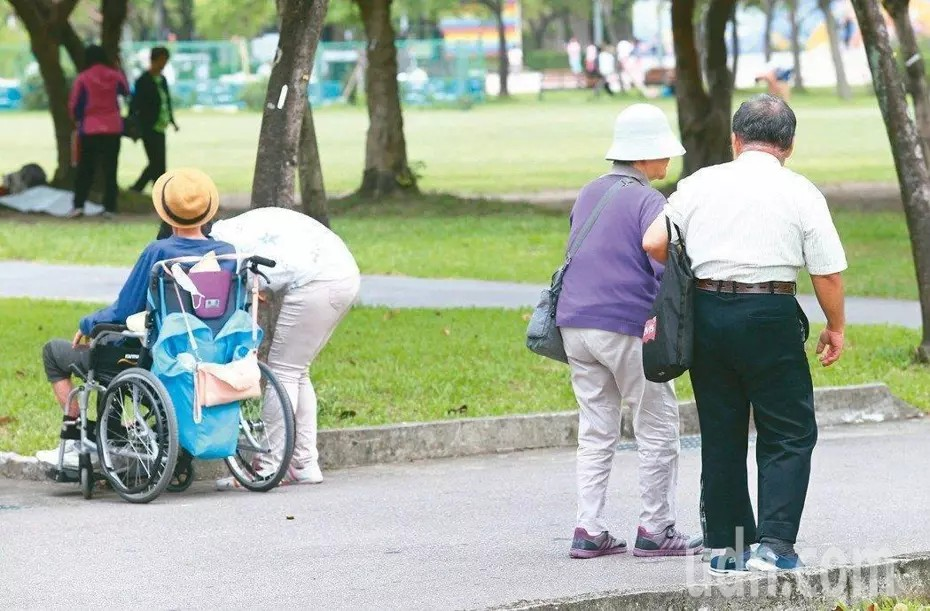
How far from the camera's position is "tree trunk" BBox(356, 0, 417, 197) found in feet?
79.6

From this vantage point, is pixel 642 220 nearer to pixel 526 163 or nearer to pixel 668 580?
pixel 668 580

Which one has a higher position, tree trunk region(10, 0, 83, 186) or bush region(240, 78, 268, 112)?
tree trunk region(10, 0, 83, 186)

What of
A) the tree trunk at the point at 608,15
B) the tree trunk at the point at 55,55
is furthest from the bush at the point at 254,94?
the tree trunk at the point at 55,55

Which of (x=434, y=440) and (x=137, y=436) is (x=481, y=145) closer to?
(x=434, y=440)

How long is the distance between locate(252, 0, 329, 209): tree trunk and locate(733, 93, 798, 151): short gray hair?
468 centimetres

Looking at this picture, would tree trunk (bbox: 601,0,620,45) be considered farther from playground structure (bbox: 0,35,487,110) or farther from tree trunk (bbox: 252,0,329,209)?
tree trunk (bbox: 252,0,329,209)

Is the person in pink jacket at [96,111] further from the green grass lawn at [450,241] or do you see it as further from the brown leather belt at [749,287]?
the brown leather belt at [749,287]

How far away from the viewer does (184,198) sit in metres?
8.02

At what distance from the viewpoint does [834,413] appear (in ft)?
34.5

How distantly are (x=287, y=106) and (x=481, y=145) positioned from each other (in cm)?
3247

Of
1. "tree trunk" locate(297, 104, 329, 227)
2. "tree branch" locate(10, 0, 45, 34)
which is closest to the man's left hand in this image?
"tree trunk" locate(297, 104, 329, 227)

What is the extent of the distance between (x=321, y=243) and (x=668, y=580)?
2690 millimetres

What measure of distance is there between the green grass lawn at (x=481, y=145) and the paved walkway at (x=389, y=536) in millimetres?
19401

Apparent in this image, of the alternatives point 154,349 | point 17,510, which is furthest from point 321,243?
point 17,510
